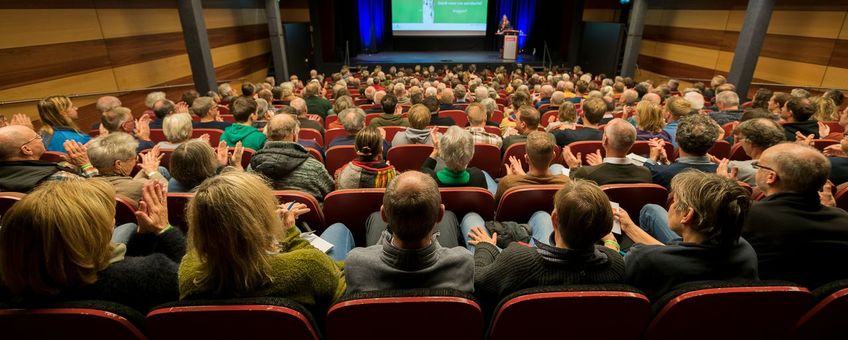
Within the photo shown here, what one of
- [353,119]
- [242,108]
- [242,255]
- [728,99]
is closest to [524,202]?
[242,255]

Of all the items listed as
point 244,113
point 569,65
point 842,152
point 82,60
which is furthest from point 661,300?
point 569,65

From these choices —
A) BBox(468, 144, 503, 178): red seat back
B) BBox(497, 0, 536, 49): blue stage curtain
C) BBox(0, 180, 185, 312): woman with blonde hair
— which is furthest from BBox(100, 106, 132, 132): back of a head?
BBox(497, 0, 536, 49): blue stage curtain

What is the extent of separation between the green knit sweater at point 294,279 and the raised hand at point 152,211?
0.32 meters

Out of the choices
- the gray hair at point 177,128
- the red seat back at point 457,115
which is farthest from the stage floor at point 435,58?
the gray hair at point 177,128

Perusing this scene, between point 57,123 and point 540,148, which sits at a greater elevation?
point 540,148

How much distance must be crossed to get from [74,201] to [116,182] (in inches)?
45.6

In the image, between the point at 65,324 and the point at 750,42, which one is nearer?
the point at 65,324

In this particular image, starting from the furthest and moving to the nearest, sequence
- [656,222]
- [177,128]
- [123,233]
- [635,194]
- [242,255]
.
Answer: [177,128], [635,194], [656,222], [123,233], [242,255]

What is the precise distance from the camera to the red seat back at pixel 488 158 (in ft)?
10.9

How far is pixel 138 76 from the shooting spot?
6945 mm

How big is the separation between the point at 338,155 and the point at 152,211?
1.80 meters

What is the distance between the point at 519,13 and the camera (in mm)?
16062

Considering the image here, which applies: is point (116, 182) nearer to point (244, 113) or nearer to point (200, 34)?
point (244, 113)

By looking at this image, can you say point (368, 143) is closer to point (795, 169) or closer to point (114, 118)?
point (795, 169)
